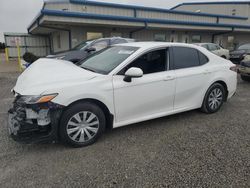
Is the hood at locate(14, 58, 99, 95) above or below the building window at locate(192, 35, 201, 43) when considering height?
below

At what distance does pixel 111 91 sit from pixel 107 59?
86 cm

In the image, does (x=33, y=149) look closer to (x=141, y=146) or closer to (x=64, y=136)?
(x=64, y=136)

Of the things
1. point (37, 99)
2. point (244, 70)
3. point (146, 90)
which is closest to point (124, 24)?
point (244, 70)

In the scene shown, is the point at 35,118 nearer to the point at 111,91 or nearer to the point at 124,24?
the point at 111,91

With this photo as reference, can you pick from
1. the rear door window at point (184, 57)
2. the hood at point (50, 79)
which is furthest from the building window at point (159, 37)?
the hood at point (50, 79)

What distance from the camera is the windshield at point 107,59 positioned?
10.6 feet

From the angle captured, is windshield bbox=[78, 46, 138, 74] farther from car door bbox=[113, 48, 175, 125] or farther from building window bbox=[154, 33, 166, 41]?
building window bbox=[154, 33, 166, 41]

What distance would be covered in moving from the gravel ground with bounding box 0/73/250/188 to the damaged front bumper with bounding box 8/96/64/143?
12.1 inches

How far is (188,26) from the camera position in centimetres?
1675

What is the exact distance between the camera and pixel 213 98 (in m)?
4.29

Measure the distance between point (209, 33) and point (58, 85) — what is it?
2098 cm

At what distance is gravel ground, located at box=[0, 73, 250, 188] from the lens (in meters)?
2.27


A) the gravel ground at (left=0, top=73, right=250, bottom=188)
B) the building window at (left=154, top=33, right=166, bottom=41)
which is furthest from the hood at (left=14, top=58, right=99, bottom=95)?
the building window at (left=154, top=33, right=166, bottom=41)

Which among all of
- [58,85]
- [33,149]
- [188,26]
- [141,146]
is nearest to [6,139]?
[33,149]
